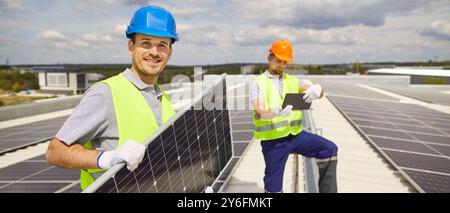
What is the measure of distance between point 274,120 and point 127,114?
2338mm

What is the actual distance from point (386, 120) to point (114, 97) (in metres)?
9.36

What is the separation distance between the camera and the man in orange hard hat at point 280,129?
380cm

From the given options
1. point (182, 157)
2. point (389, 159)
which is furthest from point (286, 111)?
point (389, 159)

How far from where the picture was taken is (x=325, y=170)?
375cm

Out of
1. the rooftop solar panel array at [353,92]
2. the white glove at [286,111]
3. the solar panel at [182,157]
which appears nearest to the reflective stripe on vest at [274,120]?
the white glove at [286,111]

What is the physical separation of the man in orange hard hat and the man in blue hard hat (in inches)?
75.3

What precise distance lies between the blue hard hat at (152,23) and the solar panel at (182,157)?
0.62 metres

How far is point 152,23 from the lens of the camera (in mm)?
2084

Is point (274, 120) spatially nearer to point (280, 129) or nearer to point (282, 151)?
point (280, 129)

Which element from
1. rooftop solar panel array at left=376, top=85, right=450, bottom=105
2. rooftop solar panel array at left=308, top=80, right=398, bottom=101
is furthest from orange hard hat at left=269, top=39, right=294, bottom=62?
rooftop solar panel array at left=376, top=85, right=450, bottom=105

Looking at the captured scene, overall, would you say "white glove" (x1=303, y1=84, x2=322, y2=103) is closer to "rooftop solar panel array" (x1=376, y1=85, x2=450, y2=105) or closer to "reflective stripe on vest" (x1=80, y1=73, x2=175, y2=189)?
"reflective stripe on vest" (x1=80, y1=73, x2=175, y2=189)

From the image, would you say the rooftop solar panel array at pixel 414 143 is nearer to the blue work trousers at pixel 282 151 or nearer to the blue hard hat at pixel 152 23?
the blue work trousers at pixel 282 151

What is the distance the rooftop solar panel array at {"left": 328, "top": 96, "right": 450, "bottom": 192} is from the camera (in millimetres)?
4715

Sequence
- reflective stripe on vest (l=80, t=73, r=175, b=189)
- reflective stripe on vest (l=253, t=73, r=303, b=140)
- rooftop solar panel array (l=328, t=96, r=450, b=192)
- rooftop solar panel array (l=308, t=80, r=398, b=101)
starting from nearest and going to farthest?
1. reflective stripe on vest (l=80, t=73, r=175, b=189)
2. reflective stripe on vest (l=253, t=73, r=303, b=140)
3. rooftop solar panel array (l=328, t=96, r=450, b=192)
4. rooftop solar panel array (l=308, t=80, r=398, b=101)
